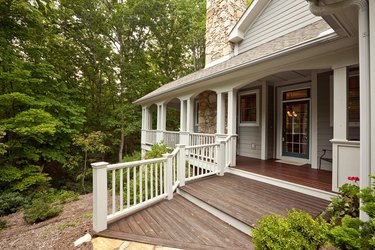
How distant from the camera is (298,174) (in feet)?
15.1

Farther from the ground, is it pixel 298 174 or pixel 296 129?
pixel 296 129

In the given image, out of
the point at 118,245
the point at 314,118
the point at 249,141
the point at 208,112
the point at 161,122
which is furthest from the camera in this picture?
the point at 161,122

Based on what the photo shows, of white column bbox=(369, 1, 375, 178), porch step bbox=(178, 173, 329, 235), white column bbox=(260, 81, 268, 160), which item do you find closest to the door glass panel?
→ white column bbox=(260, 81, 268, 160)

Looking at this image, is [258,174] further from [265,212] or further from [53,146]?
[53,146]

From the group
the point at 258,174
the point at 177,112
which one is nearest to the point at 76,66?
the point at 177,112

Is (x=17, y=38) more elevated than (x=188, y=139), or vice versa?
(x=17, y=38)

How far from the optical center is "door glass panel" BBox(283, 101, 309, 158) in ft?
19.0

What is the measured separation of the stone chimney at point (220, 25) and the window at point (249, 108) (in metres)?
2.01

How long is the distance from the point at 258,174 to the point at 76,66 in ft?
43.8

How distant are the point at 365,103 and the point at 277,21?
601 centimetres

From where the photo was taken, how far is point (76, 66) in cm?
1270

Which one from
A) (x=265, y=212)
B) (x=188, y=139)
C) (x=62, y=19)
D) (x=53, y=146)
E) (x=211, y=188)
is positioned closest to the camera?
(x=265, y=212)

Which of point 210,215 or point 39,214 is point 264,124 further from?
point 39,214

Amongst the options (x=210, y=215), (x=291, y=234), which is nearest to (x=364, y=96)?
(x=291, y=234)
